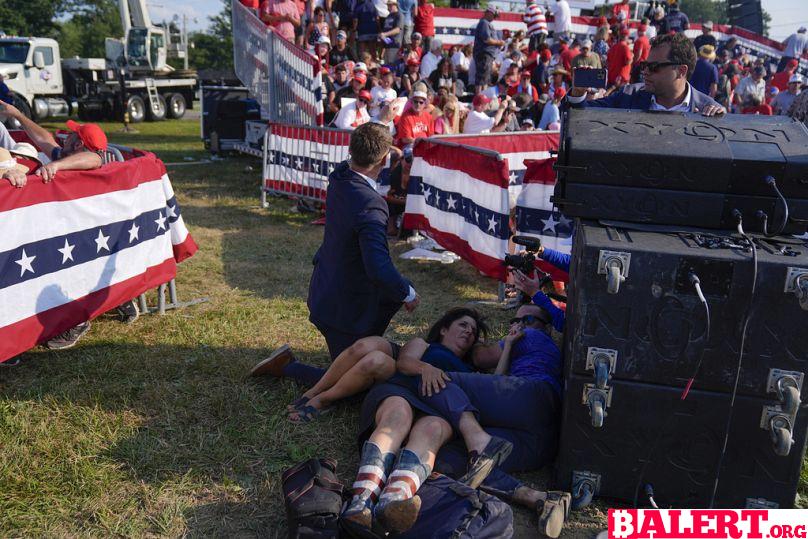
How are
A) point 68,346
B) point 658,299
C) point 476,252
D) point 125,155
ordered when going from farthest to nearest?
point 476,252 < point 125,155 < point 68,346 < point 658,299

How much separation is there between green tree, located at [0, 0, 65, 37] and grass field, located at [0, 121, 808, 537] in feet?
185

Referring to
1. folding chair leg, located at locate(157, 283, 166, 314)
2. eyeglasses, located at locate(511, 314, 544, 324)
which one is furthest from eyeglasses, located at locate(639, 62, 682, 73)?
folding chair leg, located at locate(157, 283, 166, 314)

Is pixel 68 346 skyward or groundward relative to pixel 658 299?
groundward

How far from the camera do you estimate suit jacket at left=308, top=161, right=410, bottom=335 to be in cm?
404

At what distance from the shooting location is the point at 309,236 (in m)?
9.33

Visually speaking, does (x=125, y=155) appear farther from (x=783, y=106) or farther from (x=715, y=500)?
(x=783, y=106)

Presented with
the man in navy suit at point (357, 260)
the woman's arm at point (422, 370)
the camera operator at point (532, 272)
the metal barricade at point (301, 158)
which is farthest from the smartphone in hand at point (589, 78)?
the metal barricade at point (301, 158)

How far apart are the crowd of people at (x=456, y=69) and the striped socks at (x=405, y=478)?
7.53 m

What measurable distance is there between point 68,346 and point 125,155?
206 centimetres

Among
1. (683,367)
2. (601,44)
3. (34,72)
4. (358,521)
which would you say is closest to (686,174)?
(683,367)

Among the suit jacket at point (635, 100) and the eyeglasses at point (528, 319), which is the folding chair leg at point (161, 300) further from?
the suit jacket at point (635, 100)

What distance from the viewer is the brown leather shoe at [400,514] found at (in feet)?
9.72

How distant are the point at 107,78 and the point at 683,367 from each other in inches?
1095

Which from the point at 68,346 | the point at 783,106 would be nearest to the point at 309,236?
the point at 68,346
